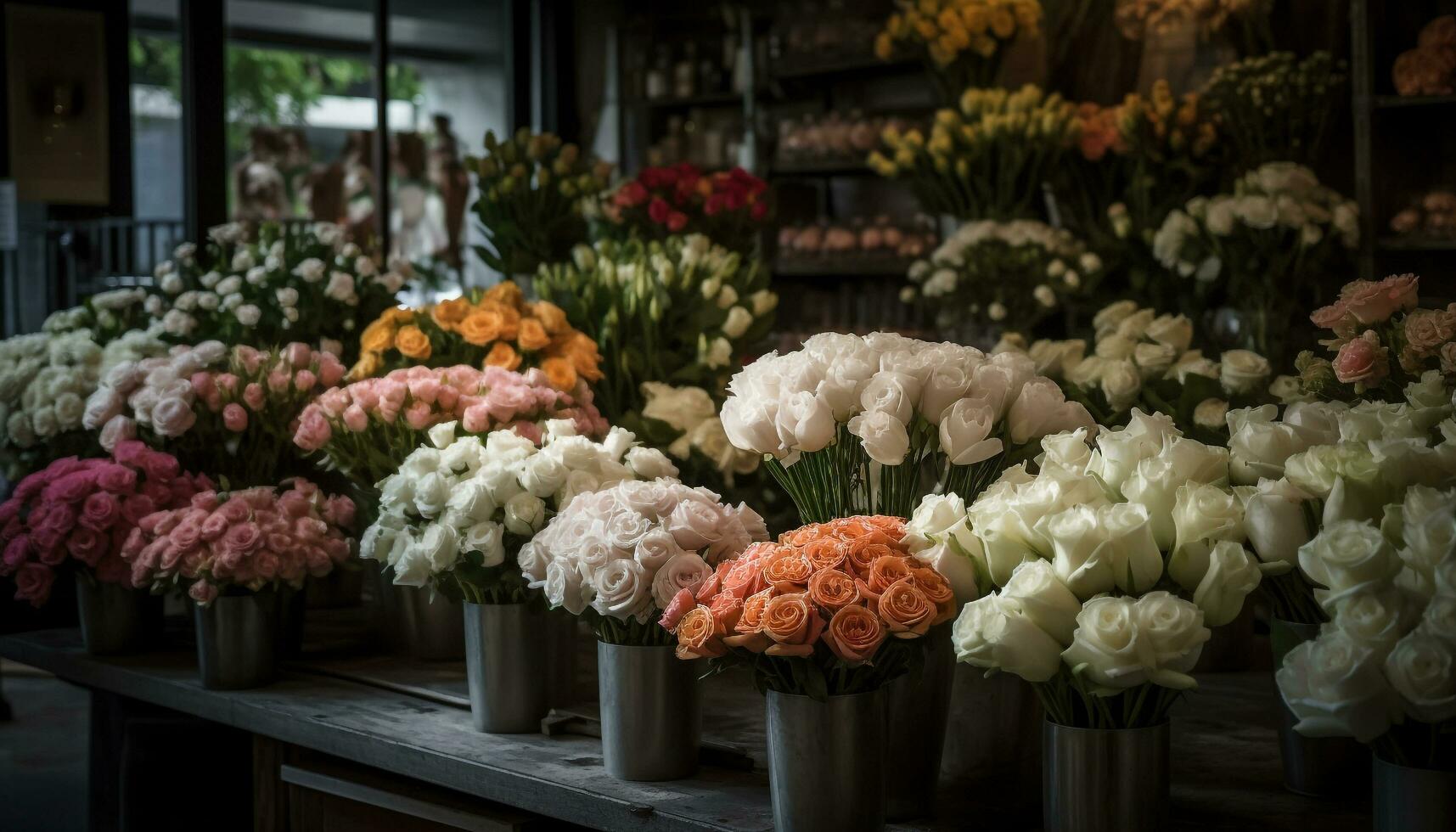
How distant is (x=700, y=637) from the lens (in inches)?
55.9

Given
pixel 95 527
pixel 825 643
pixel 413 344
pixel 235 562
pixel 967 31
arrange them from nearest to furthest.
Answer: pixel 825 643 < pixel 235 562 < pixel 95 527 < pixel 413 344 < pixel 967 31

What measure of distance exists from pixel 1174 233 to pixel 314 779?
292cm

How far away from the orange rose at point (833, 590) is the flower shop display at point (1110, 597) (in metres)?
0.10

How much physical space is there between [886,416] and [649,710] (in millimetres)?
435

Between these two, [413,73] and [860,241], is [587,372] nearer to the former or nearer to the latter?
[860,241]

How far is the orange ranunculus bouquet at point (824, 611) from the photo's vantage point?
54.5 inches

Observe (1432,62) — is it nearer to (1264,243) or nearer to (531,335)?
(1264,243)

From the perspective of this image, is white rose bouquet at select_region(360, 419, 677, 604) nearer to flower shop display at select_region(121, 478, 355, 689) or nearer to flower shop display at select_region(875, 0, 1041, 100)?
flower shop display at select_region(121, 478, 355, 689)

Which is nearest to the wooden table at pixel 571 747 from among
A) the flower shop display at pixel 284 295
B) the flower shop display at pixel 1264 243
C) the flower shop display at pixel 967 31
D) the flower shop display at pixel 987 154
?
the flower shop display at pixel 284 295

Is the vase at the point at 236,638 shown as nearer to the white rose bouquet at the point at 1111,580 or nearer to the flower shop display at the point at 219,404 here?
the flower shop display at the point at 219,404

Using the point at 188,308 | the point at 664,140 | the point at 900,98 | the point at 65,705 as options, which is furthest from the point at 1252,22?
the point at 65,705

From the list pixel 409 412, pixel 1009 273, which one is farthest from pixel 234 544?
pixel 1009 273

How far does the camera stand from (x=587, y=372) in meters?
2.49

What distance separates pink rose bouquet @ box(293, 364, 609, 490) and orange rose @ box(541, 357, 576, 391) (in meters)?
0.07
